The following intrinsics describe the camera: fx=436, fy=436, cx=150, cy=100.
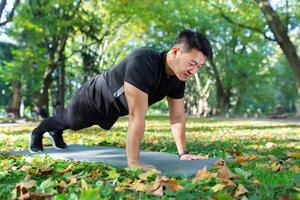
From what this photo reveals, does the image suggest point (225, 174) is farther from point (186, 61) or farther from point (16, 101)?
point (16, 101)

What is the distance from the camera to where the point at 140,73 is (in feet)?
12.2

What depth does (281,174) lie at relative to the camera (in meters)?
3.38

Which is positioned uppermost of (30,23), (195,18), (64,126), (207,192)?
(195,18)

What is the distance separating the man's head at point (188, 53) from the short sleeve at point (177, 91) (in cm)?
46

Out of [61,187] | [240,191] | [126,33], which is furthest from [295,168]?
[126,33]

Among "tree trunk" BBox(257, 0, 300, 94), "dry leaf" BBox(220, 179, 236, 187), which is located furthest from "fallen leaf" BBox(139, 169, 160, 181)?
"tree trunk" BBox(257, 0, 300, 94)

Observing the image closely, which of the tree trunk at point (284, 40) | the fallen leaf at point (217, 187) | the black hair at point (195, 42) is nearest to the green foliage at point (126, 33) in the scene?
the tree trunk at point (284, 40)

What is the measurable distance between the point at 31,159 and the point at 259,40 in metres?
29.0

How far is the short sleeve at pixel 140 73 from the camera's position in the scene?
12.1 feet

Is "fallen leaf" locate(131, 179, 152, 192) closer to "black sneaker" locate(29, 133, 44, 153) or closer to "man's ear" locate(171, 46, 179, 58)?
"man's ear" locate(171, 46, 179, 58)

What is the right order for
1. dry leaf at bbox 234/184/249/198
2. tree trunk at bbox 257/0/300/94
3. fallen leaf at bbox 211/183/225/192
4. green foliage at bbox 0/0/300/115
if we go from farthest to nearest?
green foliage at bbox 0/0/300/115
tree trunk at bbox 257/0/300/94
fallen leaf at bbox 211/183/225/192
dry leaf at bbox 234/184/249/198

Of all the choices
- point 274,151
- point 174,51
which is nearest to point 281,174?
point 174,51

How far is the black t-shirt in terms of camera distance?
Answer: 12.2ft

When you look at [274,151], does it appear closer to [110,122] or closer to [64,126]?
[110,122]
